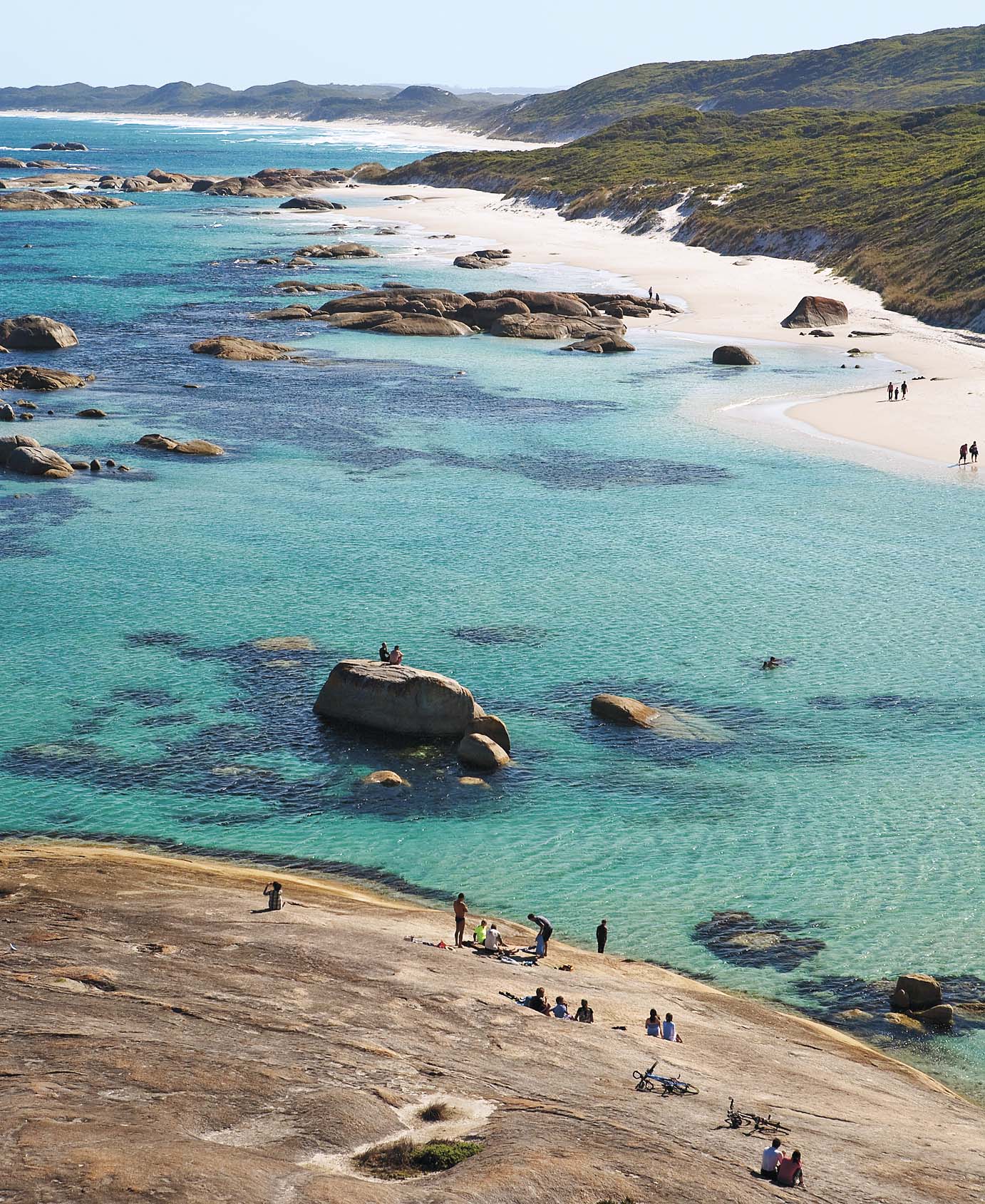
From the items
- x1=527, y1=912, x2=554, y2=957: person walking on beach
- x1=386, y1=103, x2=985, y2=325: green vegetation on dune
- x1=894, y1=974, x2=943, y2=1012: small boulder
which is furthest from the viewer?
x1=386, y1=103, x2=985, y2=325: green vegetation on dune

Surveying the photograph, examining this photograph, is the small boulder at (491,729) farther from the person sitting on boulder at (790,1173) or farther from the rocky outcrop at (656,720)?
the person sitting on boulder at (790,1173)

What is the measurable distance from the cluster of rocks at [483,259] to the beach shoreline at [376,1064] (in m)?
136

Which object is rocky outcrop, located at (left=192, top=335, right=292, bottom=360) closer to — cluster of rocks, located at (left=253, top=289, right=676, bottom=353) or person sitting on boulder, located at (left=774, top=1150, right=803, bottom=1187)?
cluster of rocks, located at (left=253, top=289, right=676, bottom=353)

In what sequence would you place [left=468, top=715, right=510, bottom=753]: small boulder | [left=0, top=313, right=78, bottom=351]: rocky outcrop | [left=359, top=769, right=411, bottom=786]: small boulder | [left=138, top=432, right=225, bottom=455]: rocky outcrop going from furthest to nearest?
1. [left=0, top=313, right=78, bottom=351]: rocky outcrop
2. [left=138, top=432, right=225, bottom=455]: rocky outcrop
3. [left=468, top=715, right=510, bottom=753]: small boulder
4. [left=359, top=769, right=411, bottom=786]: small boulder

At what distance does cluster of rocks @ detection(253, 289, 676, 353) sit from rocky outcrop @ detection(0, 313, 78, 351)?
23.0 m

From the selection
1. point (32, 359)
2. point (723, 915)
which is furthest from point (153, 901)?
point (32, 359)

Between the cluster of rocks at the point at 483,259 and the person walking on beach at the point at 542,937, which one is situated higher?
the cluster of rocks at the point at 483,259

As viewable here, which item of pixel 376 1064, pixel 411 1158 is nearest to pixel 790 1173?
pixel 411 1158

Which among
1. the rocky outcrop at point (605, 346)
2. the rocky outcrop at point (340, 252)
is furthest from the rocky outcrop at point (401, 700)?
the rocky outcrop at point (340, 252)

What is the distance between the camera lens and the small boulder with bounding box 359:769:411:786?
42.4m

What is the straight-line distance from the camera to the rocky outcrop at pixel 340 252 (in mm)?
167875

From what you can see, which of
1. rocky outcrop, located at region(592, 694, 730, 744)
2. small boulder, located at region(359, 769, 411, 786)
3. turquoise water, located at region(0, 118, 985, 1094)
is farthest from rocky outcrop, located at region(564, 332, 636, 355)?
small boulder, located at region(359, 769, 411, 786)

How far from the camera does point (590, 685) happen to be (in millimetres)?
49406

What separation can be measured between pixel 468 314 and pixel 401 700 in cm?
8749
